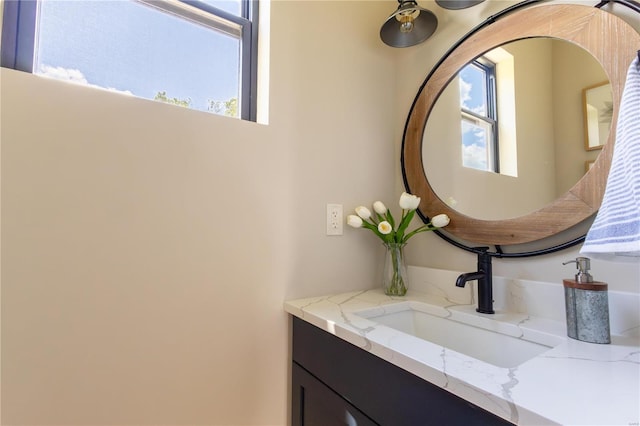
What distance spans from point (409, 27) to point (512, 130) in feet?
1.91

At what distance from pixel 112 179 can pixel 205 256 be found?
338 mm

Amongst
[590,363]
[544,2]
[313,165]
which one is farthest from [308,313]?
[544,2]

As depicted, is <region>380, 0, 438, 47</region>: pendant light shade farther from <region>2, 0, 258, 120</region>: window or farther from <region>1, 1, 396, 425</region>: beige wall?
<region>2, 0, 258, 120</region>: window

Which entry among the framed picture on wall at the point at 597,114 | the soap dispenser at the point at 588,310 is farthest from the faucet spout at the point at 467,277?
the framed picture on wall at the point at 597,114

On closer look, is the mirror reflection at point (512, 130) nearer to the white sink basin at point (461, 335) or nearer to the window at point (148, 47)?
the white sink basin at point (461, 335)

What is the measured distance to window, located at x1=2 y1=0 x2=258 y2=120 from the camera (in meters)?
0.82

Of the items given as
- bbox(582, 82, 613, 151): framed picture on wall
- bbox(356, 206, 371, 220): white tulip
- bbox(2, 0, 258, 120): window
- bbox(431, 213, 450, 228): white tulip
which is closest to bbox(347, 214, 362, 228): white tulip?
bbox(356, 206, 371, 220): white tulip

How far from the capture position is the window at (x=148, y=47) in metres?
0.82

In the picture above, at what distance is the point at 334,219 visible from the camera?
1.22 m

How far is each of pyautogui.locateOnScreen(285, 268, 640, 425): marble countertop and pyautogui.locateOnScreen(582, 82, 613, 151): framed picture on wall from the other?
1.69 feet

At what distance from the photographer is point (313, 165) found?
1184mm

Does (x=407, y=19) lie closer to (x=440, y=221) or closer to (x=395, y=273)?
(x=440, y=221)

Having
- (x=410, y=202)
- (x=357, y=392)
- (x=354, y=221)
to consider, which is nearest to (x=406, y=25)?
(x=410, y=202)

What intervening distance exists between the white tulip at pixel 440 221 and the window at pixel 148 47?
81cm
